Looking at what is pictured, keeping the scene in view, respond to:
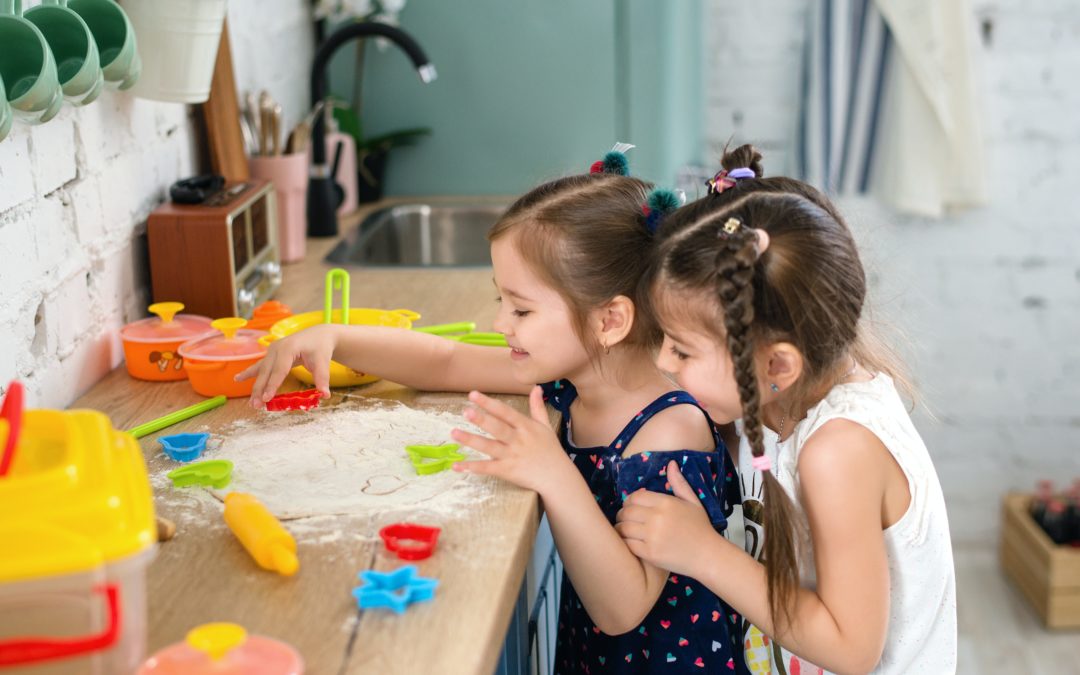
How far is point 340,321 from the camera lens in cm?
157

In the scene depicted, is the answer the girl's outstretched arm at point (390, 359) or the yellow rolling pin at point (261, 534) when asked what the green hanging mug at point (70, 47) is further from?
the yellow rolling pin at point (261, 534)

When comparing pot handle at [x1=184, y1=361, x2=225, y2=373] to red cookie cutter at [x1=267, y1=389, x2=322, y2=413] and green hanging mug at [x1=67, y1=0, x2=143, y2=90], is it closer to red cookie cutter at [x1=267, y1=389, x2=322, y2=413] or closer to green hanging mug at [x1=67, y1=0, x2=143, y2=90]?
red cookie cutter at [x1=267, y1=389, x2=322, y2=413]

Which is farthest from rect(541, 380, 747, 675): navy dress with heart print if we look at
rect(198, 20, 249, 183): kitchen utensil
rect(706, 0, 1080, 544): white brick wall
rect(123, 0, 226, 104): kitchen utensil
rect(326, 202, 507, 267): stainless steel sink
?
rect(706, 0, 1080, 544): white brick wall

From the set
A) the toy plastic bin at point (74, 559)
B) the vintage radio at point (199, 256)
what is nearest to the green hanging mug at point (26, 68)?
the vintage radio at point (199, 256)

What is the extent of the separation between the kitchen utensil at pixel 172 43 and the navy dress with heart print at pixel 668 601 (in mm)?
735

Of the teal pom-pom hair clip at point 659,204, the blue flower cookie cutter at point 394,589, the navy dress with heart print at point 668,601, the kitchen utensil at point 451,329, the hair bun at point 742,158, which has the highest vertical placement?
the hair bun at point 742,158

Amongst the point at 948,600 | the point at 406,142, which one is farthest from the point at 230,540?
the point at 406,142

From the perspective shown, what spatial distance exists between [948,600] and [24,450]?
91 cm

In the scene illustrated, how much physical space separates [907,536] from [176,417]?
0.79m

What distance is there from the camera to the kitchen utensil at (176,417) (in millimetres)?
1270

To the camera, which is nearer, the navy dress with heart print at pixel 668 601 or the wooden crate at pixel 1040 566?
the navy dress with heart print at pixel 668 601

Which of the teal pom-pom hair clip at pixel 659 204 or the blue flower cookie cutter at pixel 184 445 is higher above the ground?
the teal pom-pom hair clip at pixel 659 204

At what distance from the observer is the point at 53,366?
4.53 ft

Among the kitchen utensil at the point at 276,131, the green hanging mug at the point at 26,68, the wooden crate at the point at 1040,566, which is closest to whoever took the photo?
the green hanging mug at the point at 26,68
